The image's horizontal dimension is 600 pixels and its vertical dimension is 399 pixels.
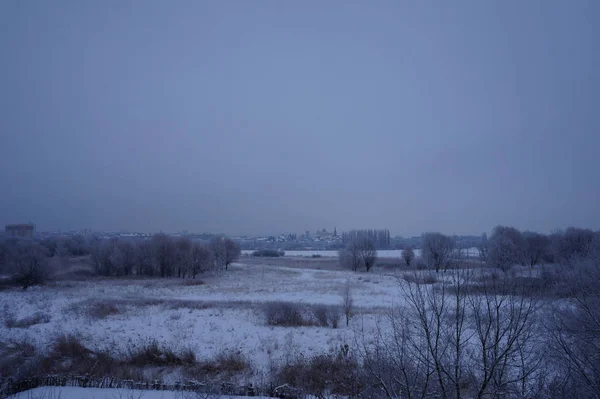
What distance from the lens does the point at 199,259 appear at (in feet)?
192

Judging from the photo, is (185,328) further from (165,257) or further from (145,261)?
(145,261)

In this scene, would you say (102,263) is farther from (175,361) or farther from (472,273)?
(472,273)

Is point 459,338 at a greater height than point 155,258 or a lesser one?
greater

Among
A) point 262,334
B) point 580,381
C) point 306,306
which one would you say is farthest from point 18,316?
→ point 580,381

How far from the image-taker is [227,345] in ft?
52.3

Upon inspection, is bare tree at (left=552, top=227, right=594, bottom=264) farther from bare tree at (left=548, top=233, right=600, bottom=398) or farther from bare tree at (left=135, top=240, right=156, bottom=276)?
bare tree at (left=135, top=240, right=156, bottom=276)

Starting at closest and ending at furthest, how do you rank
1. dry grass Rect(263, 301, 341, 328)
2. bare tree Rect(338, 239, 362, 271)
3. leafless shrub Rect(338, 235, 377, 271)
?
dry grass Rect(263, 301, 341, 328), leafless shrub Rect(338, 235, 377, 271), bare tree Rect(338, 239, 362, 271)

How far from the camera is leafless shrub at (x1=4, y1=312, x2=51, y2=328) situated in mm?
19000

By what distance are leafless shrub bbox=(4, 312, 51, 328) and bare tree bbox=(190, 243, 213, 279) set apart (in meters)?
35.9

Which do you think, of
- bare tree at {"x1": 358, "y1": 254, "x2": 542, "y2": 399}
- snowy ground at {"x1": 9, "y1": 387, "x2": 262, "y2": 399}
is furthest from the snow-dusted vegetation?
snowy ground at {"x1": 9, "y1": 387, "x2": 262, "y2": 399}

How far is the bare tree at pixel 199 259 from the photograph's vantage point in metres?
57.2

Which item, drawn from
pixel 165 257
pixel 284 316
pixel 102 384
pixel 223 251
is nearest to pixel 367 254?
pixel 223 251

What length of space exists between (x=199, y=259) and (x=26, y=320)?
38.8 meters

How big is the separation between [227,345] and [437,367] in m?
12.6
